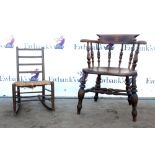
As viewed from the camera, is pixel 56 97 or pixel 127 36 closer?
pixel 127 36

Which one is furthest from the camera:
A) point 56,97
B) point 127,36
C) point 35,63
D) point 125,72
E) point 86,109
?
point 56,97

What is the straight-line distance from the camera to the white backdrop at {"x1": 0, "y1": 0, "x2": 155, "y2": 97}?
3.99 metres

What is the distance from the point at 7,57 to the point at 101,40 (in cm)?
145

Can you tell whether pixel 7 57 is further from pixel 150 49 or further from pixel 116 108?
pixel 150 49

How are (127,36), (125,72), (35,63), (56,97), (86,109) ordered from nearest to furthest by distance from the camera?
(125,72)
(127,36)
(86,109)
(35,63)
(56,97)

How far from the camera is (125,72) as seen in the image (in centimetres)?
317
